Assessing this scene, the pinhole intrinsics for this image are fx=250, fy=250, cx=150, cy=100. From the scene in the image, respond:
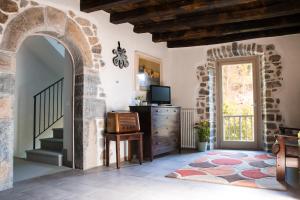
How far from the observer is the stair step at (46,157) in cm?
427

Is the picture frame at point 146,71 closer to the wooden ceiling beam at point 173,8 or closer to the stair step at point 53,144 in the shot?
the wooden ceiling beam at point 173,8

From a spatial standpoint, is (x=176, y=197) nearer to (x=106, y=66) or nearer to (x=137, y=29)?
(x=106, y=66)

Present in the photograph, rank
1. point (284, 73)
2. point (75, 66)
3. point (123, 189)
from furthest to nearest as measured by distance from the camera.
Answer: point (284, 73)
point (75, 66)
point (123, 189)

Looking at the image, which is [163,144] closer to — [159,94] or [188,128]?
[159,94]

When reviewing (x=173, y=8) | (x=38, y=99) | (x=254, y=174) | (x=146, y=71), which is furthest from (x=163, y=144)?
(x=38, y=99)

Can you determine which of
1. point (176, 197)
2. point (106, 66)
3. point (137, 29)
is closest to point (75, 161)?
point (106, 66)

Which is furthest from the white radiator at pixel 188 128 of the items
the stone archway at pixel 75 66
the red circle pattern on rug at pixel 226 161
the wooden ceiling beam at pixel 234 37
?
the stone archway at pixel 75 66

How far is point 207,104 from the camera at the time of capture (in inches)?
240

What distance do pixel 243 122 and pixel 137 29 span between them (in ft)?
11.0

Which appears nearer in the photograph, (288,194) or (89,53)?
(288,194)

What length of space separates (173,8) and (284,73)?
121 inches

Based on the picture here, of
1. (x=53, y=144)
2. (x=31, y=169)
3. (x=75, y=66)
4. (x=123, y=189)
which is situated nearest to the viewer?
(x=123, y=189)

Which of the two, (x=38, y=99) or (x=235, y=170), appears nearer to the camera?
(x=235, y=170)

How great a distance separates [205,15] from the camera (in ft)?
14.8
